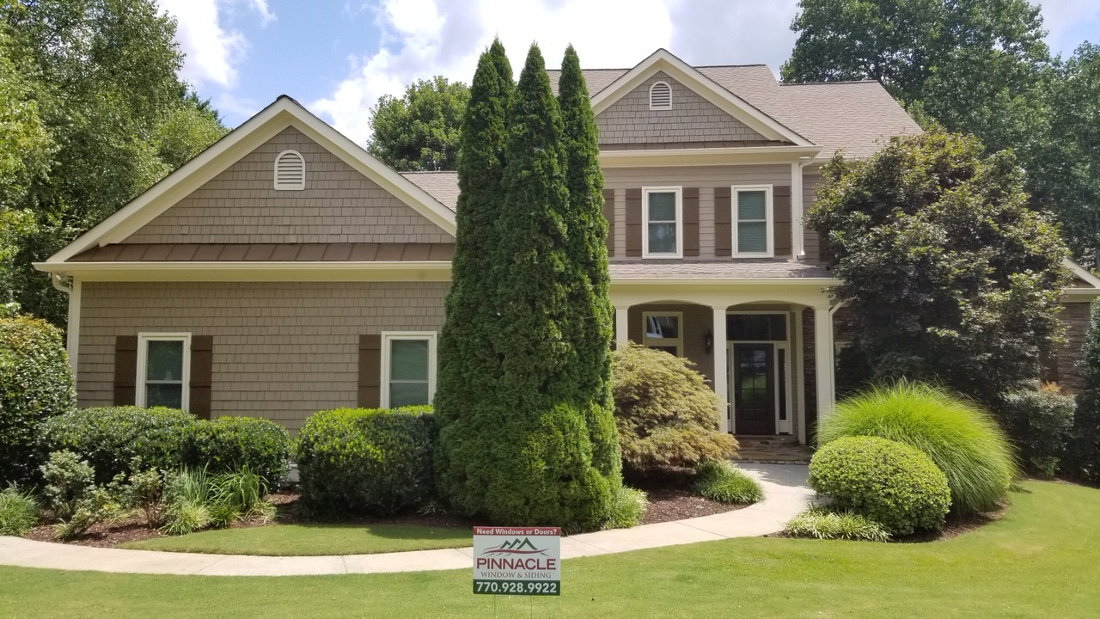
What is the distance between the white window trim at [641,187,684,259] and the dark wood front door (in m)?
→ 3.16

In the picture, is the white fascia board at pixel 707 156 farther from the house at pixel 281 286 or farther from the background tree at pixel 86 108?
the background tree at pixel 86 108

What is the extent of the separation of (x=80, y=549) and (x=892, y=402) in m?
10.1

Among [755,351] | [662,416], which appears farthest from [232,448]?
[755,351]

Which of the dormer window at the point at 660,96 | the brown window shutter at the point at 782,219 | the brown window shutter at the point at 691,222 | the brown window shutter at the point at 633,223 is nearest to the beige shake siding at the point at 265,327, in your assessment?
the brown window shutter at the point at 633,223

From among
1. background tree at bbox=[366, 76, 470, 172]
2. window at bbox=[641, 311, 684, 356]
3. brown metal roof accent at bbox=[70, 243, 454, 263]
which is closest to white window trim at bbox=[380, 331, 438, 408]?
brown metal roof accent at bbox=[70, 243, 454, 263]

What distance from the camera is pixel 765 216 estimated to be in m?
14.9

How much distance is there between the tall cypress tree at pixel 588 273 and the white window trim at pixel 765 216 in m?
6.54

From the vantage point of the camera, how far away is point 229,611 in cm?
541

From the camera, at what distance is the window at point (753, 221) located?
14.8 meters

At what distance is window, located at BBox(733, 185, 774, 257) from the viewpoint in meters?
14.8

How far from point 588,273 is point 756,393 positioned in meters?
8.86

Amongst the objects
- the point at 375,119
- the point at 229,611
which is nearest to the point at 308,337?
the point at 229,611

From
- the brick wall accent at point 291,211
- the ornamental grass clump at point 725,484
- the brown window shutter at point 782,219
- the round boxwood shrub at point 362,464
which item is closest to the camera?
the round boxwood shrub at point 362,464

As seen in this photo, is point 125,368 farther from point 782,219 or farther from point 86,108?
point 782,219
